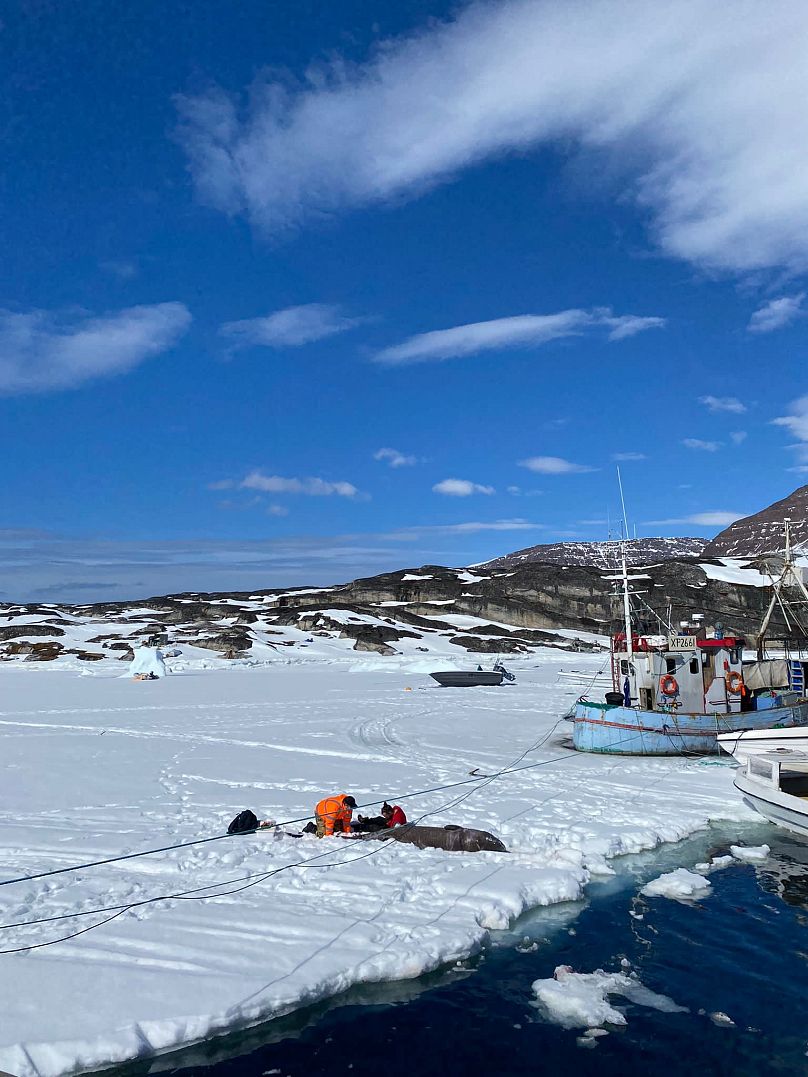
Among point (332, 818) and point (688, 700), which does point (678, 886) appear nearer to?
point (332, 818)

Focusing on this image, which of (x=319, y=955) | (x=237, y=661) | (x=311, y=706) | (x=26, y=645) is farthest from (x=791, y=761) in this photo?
(x=26, y=645)

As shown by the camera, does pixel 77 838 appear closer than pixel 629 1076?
No

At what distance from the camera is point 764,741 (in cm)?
1775

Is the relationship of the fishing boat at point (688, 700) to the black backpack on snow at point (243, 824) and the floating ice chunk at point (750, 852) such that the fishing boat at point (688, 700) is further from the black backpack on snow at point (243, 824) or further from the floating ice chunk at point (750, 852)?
the black backpack on snow at point (243, 824)

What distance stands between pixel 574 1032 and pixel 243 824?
7.07 metres

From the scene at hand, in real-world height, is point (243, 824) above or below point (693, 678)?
below

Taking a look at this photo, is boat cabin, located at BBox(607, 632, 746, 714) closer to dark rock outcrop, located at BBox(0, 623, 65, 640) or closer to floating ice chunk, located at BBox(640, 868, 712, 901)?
floating ice chunk, located at BBox(640, 868, 712, 901)

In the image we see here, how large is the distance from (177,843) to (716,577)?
108 metres

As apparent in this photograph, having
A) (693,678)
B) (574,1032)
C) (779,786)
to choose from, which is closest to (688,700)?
(693,678)

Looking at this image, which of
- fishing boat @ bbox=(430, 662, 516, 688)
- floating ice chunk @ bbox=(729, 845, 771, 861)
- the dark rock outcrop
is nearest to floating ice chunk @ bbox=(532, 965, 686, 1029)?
floating ice chunk @ bbox=(729, 845, 771, 861)

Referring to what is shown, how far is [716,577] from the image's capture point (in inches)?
4213

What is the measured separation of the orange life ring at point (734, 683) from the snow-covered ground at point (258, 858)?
3.96m

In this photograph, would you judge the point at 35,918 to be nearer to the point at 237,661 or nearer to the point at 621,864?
the point at 621,864

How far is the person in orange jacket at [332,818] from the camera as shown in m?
12.4
